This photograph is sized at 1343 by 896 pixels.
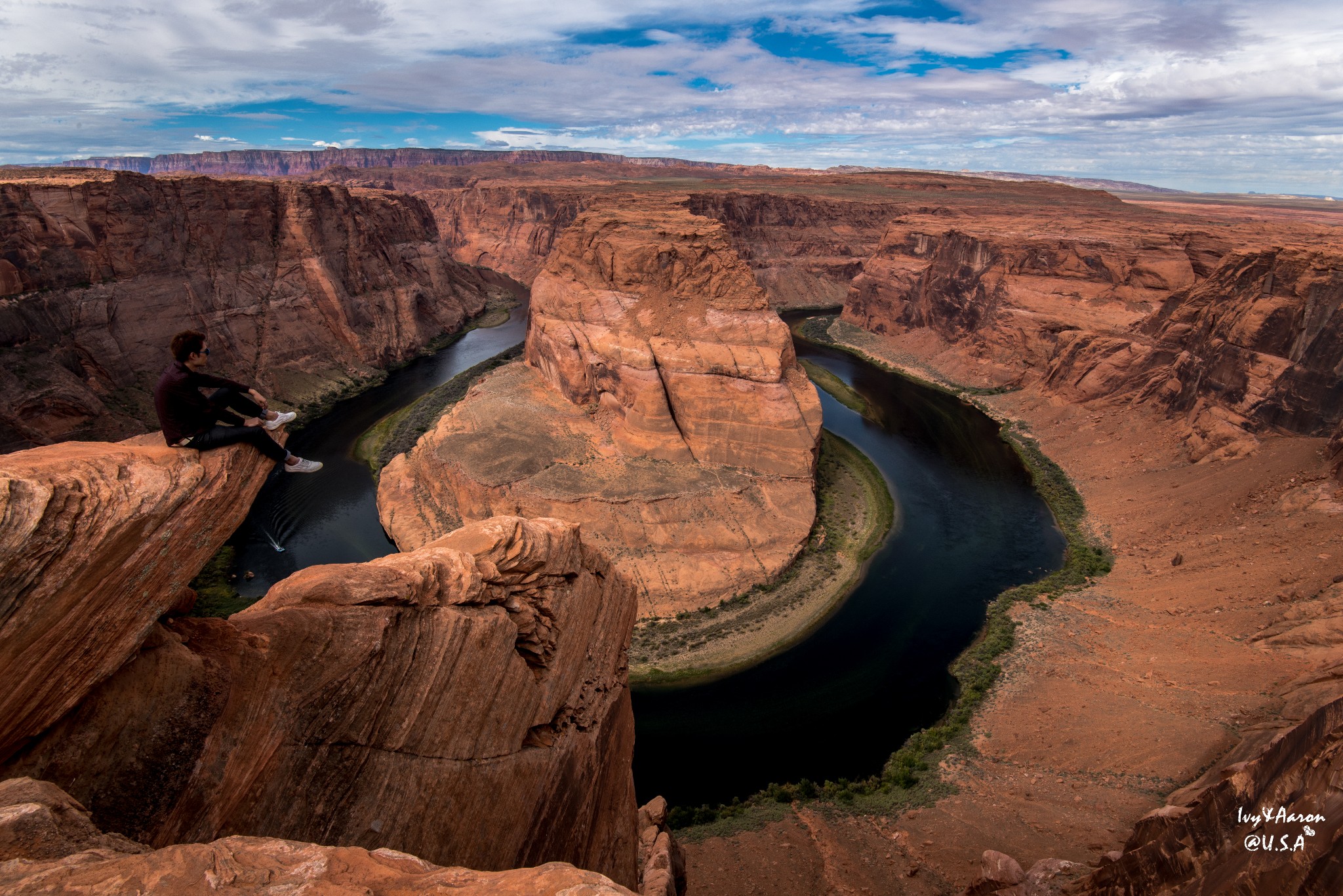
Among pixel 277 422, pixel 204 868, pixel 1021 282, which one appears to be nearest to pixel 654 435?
pixel 277 422

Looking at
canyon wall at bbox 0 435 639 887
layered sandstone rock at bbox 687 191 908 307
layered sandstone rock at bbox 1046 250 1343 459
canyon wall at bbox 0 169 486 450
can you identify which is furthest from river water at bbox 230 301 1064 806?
layered sandstone rock at bbox 687 191 908 307

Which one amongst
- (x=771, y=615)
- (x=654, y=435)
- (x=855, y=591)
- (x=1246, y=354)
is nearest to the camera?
(x=771, y=615)

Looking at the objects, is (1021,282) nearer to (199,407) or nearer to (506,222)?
(199,407)

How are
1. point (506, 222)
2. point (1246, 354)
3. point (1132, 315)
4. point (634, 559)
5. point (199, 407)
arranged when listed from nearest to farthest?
point (199, 407), point (634, 559), point (1246, 354), point (1132, 315), point (506, 222)

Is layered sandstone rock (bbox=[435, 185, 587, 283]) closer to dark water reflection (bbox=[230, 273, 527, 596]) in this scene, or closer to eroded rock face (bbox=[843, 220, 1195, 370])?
eroded rock face (bbox=[843, 220, 1195, 370])

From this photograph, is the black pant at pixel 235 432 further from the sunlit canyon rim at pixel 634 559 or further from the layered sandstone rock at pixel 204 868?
the layered sandstone rock at pixel 204 868

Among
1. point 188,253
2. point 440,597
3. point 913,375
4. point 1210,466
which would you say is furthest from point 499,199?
point 440,597
